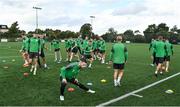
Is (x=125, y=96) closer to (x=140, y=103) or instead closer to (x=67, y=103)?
(x=140, y=103)

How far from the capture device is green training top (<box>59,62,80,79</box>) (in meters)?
10.3

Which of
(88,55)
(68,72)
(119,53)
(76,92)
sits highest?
(119,53)

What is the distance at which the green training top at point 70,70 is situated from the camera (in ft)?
33.8

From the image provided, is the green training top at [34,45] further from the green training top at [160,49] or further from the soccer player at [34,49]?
the green training top at [160,49]

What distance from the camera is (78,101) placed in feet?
33.3

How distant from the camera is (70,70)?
10.5 m

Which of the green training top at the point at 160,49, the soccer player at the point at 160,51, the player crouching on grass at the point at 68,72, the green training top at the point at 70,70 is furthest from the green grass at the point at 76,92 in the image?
the green training top at the point at 160,49

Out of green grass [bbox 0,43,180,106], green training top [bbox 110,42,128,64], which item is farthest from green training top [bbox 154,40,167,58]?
green training top [bbox 110,42,128,64]

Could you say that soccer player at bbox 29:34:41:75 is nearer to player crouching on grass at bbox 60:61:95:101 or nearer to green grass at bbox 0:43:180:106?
green grass at bbox 0:43:180:106

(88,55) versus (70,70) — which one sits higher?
(70,70)

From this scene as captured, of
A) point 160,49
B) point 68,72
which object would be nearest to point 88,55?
point 160,49

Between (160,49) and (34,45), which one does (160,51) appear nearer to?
(160,49)

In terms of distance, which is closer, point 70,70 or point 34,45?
point 70,70

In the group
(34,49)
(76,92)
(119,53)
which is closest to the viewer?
(76,92)
